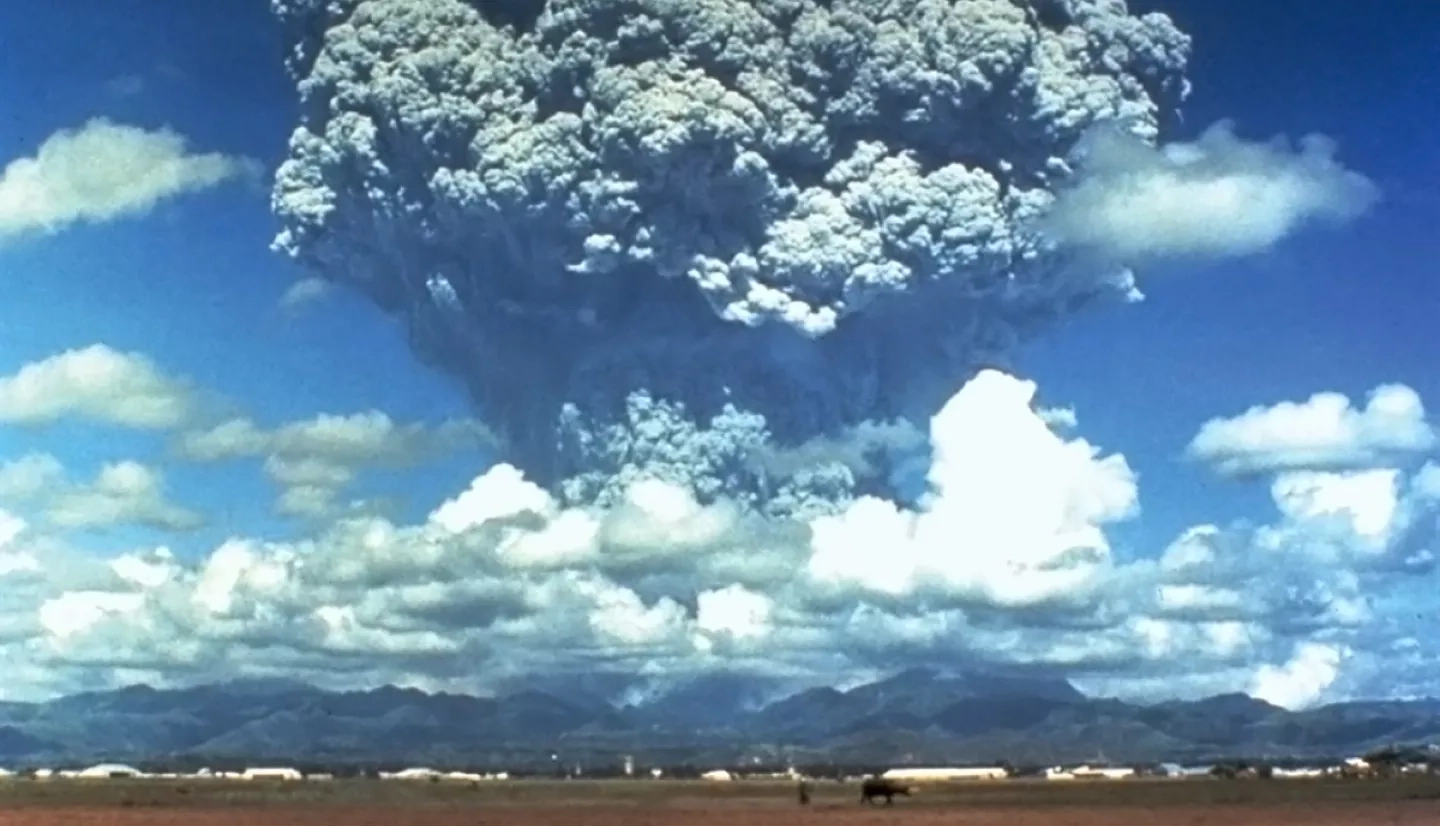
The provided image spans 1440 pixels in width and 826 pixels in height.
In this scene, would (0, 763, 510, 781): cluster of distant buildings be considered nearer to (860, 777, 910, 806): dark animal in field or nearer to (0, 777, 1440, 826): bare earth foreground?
(0, 777, 1440, 826): bare earth foreground

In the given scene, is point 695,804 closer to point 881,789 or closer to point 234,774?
point 881,789

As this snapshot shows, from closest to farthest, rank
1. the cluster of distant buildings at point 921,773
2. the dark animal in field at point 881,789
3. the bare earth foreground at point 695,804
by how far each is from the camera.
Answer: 1. the bare earth foreground at point 695,804
2. the dark animal in field at point 881,789
3. the cluster of distant buildings at point 921,773

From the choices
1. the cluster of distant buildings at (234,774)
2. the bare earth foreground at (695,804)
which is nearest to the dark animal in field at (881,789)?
the bare earth foreground at (695,804)

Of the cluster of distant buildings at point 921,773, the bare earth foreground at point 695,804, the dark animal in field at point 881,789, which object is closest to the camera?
the bare earth foreground at point 695,804

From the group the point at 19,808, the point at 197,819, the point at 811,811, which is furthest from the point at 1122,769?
the point at 19,808

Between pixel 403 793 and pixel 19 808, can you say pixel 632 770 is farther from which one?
pixel 19 808

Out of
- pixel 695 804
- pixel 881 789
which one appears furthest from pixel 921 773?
pixel 695 804

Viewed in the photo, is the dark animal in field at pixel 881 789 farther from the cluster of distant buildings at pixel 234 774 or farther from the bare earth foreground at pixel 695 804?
the cluster of distant buildings at pixel 234 774

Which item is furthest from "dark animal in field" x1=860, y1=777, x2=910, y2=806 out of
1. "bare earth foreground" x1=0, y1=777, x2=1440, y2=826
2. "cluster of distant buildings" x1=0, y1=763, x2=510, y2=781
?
"cluster of distant buildings" x1=0, y1=763, x2=510, y2=781
